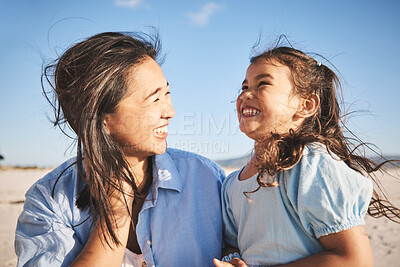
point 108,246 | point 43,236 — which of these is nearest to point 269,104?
point 108,246

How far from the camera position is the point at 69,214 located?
8.15ft

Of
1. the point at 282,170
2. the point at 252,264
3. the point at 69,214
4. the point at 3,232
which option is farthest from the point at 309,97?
the point at 3,232

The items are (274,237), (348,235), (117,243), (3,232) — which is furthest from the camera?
(3,232)

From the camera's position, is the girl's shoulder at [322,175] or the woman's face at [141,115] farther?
the woman's face at [141,115]

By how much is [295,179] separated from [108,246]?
4.35 ft

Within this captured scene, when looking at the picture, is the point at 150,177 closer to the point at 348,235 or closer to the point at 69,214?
the point at 69,214

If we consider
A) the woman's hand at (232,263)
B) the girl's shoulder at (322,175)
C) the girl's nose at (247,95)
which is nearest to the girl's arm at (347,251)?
the girl's shoulder at (322,175)

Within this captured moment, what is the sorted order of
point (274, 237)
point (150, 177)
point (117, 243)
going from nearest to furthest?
point (274, 237) < point (117, 243) < point (150, 177)

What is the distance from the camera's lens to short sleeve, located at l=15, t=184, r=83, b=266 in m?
2.24

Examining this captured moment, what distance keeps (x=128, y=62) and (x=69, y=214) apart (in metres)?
1.26

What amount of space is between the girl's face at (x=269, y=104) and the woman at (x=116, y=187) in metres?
0.61

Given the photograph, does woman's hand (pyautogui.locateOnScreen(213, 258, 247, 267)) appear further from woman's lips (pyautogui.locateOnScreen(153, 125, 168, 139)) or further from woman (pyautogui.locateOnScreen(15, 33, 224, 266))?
woman's lips (pyautogui.locateOnScreen(153, 125, 168, 139))

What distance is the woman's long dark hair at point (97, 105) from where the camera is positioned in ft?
7.85

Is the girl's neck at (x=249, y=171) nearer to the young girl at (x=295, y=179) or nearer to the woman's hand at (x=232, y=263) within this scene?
the young girl at (x=295, y=179)
